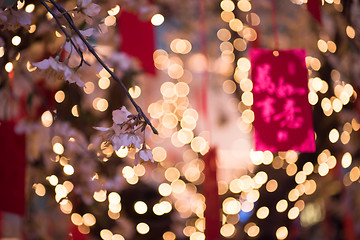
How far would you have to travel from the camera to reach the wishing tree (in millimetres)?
1108

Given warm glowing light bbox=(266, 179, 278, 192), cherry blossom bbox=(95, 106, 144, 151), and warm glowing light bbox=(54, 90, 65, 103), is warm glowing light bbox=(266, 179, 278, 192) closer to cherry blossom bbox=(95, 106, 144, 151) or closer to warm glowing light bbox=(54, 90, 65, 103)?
warm glowing light bbox=(54, 90, 65, 103)

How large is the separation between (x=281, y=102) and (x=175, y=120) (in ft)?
7.02

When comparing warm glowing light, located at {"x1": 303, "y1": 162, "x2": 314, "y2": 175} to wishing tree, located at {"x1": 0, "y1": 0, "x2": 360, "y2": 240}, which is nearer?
wishing tree, located at {"x1": 0, "y1": 0, "x2": 360, "y2": 240}

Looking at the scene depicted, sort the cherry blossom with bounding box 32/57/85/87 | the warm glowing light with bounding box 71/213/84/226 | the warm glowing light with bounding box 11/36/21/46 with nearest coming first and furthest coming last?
the cherry blossom with bounding box 32/57/85/87 → the warm glowing light with bounding box 11/36/21/46 → the warm glowing light with bounding box 71/213/84/226

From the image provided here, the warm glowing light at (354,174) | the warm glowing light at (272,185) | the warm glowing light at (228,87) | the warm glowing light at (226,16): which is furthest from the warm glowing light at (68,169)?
the warm glowing light at (228,87)

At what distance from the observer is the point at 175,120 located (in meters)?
3.25

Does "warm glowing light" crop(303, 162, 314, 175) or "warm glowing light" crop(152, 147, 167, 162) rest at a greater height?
"warm glowing light" crop(303, 162, 314, 175)

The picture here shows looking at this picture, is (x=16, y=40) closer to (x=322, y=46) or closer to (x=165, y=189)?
(x=322, y=46)

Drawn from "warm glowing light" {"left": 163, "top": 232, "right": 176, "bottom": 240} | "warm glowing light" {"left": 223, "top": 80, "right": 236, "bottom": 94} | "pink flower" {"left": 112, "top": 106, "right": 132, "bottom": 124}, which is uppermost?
"pink flower" {"left": 112, "top": 106, "right": 132, "bottom": 124}

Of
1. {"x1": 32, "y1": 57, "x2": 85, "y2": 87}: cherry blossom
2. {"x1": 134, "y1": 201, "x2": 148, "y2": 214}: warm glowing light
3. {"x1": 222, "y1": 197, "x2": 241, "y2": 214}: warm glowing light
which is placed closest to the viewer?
{"x1": 32, "y1": 57, "x2": 85, "y2": 87}: cherry blossom

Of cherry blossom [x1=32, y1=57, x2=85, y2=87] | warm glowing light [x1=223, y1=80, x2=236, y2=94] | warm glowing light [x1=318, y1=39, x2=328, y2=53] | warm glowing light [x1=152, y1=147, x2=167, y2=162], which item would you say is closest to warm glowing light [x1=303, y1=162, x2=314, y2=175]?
warm glowing light [x1=318, y1=39, x2=328, y2=53]

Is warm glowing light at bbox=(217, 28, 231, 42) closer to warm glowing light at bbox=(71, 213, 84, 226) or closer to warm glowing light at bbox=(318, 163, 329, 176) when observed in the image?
warm glowing light at bbox=(318, 163, 329, 176)

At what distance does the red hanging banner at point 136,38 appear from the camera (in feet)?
5.04

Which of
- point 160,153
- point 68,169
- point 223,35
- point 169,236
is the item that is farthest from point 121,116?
point 160,153
